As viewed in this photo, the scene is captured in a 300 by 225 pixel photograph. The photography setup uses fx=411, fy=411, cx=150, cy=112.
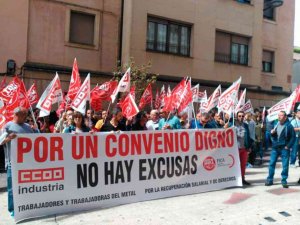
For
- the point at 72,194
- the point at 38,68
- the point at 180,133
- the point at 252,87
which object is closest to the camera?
the point at 72,194

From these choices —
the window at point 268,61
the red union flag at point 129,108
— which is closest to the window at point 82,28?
the red union flag at point 129,108

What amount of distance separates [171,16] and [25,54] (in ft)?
22.8

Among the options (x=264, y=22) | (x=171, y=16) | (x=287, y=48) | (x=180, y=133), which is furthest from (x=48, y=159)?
(x=287, y=48)

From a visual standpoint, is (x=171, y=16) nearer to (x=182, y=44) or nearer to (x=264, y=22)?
(x=182, y=44)

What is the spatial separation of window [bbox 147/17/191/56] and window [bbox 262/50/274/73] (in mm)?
6288

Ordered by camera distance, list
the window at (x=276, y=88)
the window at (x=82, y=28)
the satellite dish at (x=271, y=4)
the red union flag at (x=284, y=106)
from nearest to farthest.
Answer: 1. the red union flag at (x=284, y=106)
2. the window at (x=82, y=28)
3. the satellite dish at (x=271, y=4)
4. the window at (x=276, y=88)

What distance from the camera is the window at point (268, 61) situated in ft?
78.7

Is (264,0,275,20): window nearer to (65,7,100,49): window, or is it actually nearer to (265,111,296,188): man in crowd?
(65,7,100,49): window

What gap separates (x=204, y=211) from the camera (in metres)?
6.94

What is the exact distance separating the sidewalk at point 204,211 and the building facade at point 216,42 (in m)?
10.7

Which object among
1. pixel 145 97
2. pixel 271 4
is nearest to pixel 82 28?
pixel 145 97

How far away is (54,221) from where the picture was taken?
6191 millimetres

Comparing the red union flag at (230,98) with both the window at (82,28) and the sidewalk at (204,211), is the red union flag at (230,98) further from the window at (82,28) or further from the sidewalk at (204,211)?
the window at (82,28)

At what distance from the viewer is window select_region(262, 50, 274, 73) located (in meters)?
24.0
